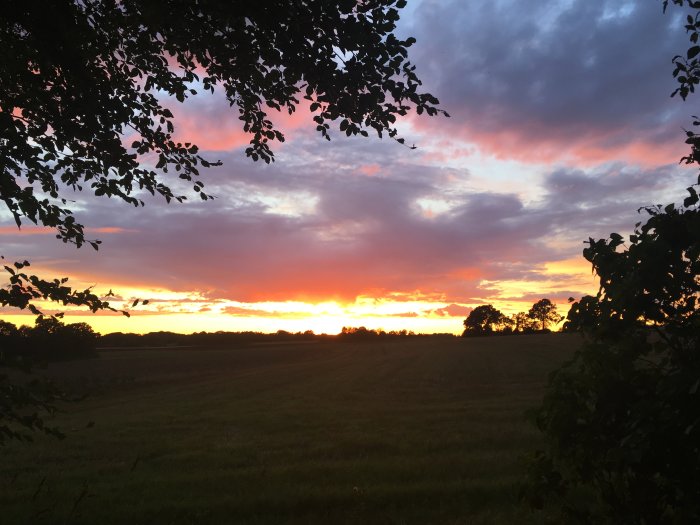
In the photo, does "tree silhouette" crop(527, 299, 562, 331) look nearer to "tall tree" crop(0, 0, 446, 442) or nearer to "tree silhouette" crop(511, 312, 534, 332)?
"tree silhouette" crop(511, 312, 534, 332)

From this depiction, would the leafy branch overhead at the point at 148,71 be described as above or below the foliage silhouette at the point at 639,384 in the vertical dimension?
above

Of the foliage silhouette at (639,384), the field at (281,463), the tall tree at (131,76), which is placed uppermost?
the tall tree at (131,76)

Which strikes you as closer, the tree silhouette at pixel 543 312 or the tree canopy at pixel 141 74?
the tree canopy at pixel 141 74

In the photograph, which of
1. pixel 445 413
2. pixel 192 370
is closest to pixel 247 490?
pixel 445 413

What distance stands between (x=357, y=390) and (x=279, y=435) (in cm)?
1383

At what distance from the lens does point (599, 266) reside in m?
4.38

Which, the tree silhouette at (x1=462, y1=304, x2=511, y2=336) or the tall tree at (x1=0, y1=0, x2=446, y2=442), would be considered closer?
the tall tree at (x1=0, y1=0, x2=446, y2=442)

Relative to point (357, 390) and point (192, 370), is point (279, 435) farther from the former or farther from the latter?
point (192, 370)

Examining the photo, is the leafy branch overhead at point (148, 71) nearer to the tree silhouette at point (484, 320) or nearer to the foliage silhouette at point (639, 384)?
the foliage silhouette at point (639, 384)

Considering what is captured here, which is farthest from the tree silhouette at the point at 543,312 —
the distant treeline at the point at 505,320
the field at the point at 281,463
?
the field at the point at 281,463

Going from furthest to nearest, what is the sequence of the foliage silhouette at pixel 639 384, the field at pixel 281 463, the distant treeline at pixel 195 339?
the distant treeline at pixel 195 339, the field at pixel 281 463, the foliage silhouette at pixel 639 384

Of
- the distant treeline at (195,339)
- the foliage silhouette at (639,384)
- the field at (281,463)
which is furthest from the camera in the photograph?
the distant treeline at (195,339)

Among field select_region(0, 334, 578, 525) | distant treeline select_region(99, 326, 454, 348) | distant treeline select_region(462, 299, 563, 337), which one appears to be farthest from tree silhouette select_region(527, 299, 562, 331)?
field select_region(0, 334, 578, 525)

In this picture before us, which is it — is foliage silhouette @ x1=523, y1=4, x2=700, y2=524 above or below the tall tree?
below
